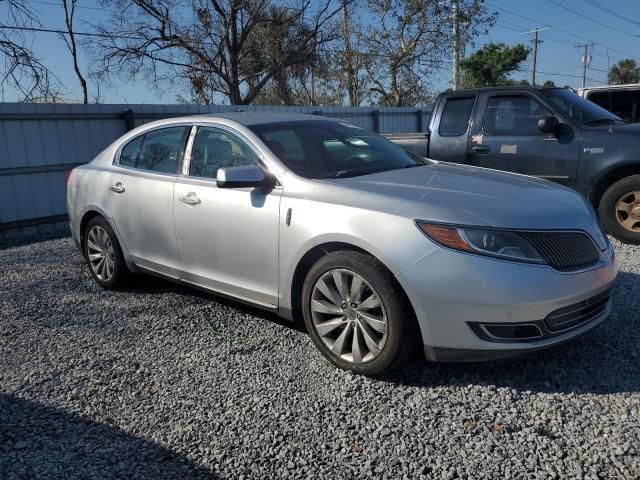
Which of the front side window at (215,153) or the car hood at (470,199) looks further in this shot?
the front side window at (215,153)

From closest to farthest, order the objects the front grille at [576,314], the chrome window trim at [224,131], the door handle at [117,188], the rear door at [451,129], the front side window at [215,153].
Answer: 1. the front grille at [576,314]
2. the chrome window trim at [224,131]
3. the front side window at [215,153]
4. the door handle at [117,188]
5. the rear door at [451,129]

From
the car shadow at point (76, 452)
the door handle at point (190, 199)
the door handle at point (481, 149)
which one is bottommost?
the car shadow at point (76, 452)

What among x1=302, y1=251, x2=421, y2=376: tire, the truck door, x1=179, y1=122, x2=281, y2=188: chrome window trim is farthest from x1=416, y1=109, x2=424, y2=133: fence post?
x1=302, y1=251, x2=421, y2=376: tire

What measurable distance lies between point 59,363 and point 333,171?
2255mm

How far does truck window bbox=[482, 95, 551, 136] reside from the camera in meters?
6.56

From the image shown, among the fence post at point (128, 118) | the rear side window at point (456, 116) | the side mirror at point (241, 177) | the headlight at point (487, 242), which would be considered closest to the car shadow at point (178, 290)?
the side mirror at point (241, 177)

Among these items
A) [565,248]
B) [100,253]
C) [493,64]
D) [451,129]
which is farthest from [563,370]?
[493,64]

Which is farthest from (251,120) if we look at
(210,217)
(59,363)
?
(59,363)

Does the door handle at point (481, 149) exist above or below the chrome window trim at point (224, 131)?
below

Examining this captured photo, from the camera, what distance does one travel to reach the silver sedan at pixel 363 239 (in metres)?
2.92

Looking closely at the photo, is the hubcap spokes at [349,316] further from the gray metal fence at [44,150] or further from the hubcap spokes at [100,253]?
the gray metal fence at [44,150]

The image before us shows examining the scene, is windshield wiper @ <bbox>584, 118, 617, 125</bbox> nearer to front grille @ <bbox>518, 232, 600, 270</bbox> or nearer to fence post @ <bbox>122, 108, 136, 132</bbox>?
front grille @ <bbox>518, 232, 600, 270</bbox>

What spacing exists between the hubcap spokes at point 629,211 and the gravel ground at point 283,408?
2102 mm

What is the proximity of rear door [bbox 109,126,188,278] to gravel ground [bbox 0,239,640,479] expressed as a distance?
2.03 feet
